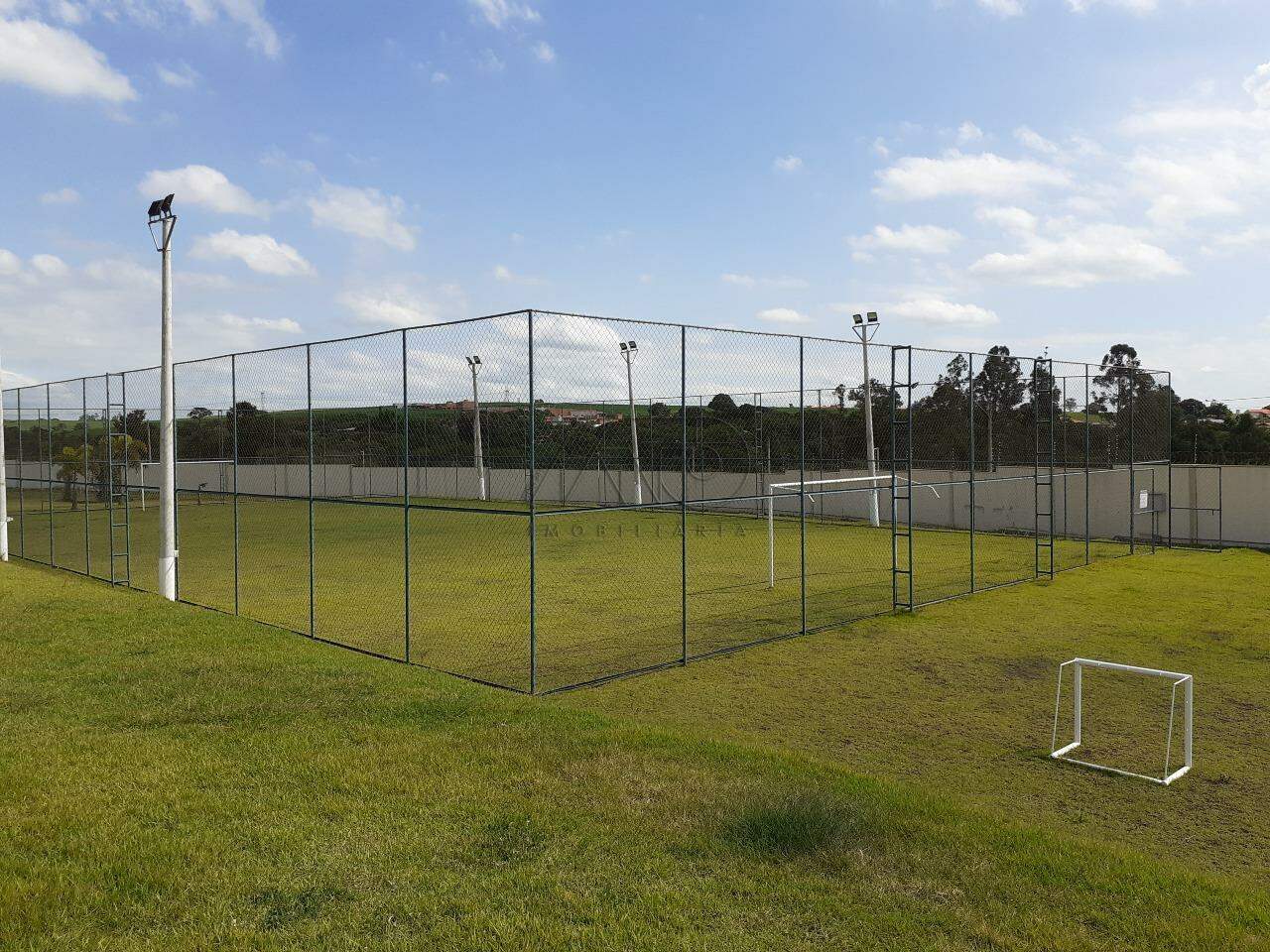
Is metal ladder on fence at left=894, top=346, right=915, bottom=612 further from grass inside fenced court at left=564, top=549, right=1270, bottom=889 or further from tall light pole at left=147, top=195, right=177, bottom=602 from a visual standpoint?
tall light pole at left=147, top=195, right=177, bottom=602

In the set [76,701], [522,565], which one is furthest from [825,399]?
[76,701]

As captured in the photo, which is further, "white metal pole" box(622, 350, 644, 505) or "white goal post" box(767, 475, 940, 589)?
"white metal pole" box(622, 350, 644, 505)

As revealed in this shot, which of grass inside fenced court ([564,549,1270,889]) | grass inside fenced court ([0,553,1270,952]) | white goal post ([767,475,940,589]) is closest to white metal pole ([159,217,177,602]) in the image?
grass inside fenced court ([0,553,1270,952])

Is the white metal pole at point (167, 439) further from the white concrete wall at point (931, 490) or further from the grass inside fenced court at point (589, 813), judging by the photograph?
the white concrete wall at point (931, 490)

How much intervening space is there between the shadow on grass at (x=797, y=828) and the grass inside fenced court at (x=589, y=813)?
0.8 inches

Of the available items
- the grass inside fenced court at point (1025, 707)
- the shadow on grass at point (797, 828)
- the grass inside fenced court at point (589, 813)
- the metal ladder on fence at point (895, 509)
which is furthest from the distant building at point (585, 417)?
the shadow on grass at point (797, 828)

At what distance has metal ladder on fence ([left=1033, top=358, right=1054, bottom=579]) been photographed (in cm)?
1481

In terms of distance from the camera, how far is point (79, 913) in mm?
3865

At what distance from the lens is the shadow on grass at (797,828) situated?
4.57 meters

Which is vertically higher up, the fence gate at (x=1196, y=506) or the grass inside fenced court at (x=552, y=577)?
the fence gate at (x=1196, y=506)

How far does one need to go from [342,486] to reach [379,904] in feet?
83.6

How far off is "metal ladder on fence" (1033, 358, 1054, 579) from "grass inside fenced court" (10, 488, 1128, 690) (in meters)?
0.41

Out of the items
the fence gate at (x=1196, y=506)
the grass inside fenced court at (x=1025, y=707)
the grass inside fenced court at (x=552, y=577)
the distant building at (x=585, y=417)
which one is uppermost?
the distant building at (x=585, y=417)

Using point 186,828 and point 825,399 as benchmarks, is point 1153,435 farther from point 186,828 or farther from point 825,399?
point 186,828
